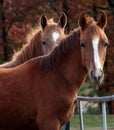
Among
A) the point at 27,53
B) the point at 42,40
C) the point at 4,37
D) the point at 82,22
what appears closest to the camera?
the point at 82,22

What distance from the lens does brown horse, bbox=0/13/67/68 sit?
25.7 ft

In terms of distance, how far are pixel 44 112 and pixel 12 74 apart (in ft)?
2.22

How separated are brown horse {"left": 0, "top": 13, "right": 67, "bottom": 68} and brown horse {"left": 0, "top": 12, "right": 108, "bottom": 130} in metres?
1.51

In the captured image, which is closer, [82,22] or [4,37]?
[82,22]

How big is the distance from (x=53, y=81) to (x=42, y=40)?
7.38 feet

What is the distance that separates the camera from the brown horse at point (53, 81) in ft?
19.4

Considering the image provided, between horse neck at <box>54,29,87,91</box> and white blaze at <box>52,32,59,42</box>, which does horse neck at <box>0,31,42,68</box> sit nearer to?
white blaze at <box>52,32,59,42</box>

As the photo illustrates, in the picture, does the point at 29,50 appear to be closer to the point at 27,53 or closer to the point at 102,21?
the point at 27,53

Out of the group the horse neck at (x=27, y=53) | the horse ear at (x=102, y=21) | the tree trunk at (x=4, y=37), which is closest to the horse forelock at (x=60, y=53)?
the horse ear at (x=102, y=21)

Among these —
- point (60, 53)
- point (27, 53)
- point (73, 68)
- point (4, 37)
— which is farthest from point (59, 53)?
point (4, 37)

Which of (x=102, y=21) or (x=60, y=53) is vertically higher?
(x=102, y=21)

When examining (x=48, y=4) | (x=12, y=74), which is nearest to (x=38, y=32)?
(x=12, y=74)

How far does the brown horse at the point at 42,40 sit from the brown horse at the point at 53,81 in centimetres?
151

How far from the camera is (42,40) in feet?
27.3
